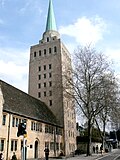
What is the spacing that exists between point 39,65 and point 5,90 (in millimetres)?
26696

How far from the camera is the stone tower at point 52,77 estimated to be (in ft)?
192

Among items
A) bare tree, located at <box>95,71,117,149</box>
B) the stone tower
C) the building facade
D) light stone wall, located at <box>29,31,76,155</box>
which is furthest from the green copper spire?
bare tree, located at <box>95,71,117,149</box>

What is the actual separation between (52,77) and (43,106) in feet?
30.5

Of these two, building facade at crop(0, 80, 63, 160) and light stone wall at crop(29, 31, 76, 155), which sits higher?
light stone wall at crop(29, 31, 76, 155)

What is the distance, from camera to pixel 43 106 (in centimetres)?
5612

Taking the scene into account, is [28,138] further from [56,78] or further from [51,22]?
[51,22]

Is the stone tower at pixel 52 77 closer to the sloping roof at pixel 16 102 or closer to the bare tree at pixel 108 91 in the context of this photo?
the sloping roof at pixel 16 102

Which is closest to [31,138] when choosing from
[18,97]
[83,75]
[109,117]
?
[18,97]

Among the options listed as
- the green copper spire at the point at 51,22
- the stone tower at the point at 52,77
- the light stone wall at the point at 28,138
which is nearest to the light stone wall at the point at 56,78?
the stone tower at the point at 52,77

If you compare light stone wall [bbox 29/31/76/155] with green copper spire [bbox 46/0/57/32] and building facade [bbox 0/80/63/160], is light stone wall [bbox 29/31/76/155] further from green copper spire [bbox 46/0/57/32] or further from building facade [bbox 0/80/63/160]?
building facade [bbox 0/80/63/160]

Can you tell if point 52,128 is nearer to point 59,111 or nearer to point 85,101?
point 59,111

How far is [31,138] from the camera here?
1618 inches

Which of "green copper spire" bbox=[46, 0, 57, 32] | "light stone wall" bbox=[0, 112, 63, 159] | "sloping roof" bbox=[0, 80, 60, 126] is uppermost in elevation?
"green copper spire" bbox=[46, 0, 57, 32]

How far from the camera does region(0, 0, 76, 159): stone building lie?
116 feet
